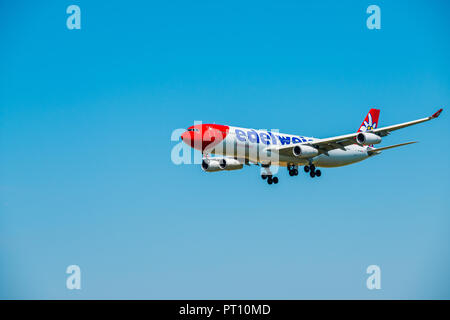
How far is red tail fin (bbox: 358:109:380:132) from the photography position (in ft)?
268

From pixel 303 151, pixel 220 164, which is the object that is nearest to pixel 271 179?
pixel 220 164

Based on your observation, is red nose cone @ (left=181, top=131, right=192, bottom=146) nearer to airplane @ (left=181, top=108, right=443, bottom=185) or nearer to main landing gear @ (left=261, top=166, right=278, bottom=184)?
airplane @ (left=181, top=108, right=443, bottom=185)

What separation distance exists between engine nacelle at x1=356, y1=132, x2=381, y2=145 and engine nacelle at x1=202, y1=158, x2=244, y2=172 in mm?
13276

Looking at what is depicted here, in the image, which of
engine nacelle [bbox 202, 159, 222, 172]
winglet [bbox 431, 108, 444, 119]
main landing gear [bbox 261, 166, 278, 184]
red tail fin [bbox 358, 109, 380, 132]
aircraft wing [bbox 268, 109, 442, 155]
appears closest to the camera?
winglet [bbox 431, 108, 444, 119]

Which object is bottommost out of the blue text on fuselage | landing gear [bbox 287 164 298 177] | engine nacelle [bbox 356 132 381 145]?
landing gear [bbox 287 164 298 177]

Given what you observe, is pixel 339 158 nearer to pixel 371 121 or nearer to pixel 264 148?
pixel 264 148

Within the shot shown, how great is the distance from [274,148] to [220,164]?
270 inches

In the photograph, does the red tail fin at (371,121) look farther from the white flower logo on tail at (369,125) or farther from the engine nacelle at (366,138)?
the engine nacelle at (366,138)

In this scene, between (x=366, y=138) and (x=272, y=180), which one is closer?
(x=366, y=138)

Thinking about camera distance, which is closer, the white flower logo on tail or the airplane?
the airplane

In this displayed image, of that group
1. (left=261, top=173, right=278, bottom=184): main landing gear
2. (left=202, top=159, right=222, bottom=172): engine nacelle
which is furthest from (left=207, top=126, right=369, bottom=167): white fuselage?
(left=202, top=159, right=222, bottom=172): engine nacelle

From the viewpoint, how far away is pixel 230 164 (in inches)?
2689

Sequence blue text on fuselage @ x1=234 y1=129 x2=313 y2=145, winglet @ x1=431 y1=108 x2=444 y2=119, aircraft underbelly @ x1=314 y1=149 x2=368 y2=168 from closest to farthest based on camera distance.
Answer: winglet @ x1=431 y1=108 x2=444 y2=119
blue text on fuselage @ x1=234 y1=129 x2=313 y2=145
aircraft underbelly @ x1=314 y1=149 x2=368 y2=168

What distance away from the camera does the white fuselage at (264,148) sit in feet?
208
